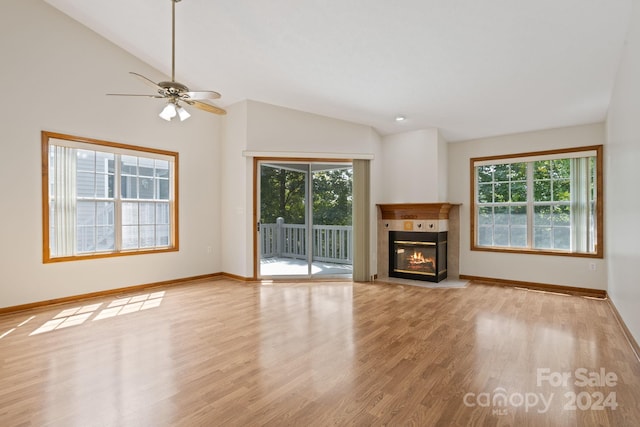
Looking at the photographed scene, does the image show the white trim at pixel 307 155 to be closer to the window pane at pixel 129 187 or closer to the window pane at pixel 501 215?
the window pane at pixel 129 187

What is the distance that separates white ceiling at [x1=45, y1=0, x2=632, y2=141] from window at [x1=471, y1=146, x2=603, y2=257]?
61 centimetres

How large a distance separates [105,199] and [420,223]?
5.05 metres

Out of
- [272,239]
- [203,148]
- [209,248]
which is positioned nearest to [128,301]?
[209,248]

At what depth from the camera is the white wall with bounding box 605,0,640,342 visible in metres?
2.62

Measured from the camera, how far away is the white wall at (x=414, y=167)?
5.61 m

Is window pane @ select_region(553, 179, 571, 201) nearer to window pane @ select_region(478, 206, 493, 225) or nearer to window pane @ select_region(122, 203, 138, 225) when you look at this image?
window pane @ select_region(478, 206, 493, 225)

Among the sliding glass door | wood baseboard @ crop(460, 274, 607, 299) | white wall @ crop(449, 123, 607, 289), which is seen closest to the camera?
wood baseboard @ crop(460, 274, 607, 299)

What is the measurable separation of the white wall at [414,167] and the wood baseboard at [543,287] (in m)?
1.57

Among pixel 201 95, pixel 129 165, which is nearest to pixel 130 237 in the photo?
pixel 129 165

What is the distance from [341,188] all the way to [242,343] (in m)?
3.55

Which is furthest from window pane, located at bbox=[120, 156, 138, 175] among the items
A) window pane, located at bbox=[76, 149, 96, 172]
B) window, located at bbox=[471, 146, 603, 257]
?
window, located at bbox=[471, 146, 603, 257]

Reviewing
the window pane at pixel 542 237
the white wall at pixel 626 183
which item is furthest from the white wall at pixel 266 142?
the white wall at pixel 626 183

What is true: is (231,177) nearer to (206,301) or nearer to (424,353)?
(206,301)

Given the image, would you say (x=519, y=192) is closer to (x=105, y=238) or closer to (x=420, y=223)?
(x=420, y=223)
